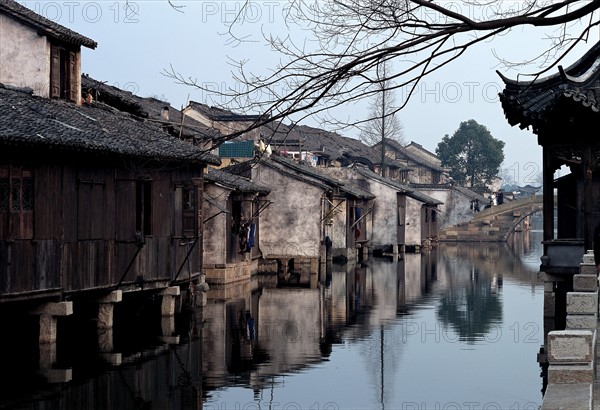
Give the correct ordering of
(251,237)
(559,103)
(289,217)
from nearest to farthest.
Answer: (559,103) → (251,237) → (289,217)

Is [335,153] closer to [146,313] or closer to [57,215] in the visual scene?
[146,313]

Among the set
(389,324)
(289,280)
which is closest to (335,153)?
(289,280)

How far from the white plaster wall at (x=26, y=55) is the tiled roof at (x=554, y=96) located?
1020 centimetres

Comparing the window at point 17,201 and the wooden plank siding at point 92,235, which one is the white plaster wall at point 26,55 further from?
the window at point 17,201

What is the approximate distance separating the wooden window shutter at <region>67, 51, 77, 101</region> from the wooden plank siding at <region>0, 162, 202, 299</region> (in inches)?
115

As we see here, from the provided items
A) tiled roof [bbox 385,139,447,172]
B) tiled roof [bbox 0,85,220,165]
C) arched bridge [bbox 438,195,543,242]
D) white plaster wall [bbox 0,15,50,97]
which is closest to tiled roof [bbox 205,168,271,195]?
tiled roof [bbox 0,85,220,165]

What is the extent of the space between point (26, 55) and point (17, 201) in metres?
6.53

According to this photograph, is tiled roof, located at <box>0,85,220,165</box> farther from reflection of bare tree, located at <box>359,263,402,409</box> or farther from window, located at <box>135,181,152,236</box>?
reflection of bare tree, located at <box>359,263,402,409</box>

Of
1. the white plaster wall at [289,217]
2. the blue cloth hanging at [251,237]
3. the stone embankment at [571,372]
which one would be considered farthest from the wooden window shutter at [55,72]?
the white plaster wall at [289,217]

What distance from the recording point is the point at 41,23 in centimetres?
2434

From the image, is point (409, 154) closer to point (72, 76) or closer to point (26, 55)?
point (72, 76)

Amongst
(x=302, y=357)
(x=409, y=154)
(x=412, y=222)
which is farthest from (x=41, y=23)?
(x=409, y=154)

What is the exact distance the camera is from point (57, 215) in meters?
20.3

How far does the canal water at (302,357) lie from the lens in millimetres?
16438
